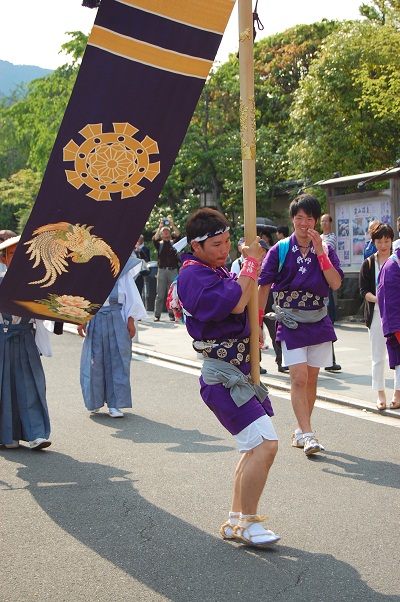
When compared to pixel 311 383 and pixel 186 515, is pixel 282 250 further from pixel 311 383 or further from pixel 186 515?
pixel 186 515

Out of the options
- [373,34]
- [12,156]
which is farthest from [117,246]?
[12,156]

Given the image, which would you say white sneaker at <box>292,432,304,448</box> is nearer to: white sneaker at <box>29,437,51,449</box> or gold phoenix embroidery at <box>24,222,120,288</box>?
white sneaker at <box>29,437,51,449</box>

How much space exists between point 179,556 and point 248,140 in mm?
2203

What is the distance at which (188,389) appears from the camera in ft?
32.6

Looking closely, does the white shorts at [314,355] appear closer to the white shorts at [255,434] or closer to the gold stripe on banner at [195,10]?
the white shorts at [255,434]

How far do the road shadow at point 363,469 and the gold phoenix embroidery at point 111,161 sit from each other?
2.82 meters

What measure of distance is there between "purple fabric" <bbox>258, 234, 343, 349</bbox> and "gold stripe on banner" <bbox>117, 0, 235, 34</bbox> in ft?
8.51

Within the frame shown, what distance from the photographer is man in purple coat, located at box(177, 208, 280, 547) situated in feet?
14.3

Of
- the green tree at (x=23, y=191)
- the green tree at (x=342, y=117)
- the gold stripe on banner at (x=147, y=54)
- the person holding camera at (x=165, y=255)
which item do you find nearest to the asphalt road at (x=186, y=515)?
the gold stripe on banner at (x=147, y=54)

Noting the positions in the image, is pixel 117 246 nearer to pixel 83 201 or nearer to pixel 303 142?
pixel 83 201

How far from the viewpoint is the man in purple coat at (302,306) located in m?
6.49

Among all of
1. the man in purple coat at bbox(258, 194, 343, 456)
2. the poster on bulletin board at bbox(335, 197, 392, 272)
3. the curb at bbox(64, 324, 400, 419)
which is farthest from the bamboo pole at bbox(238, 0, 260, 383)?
the poster on bulletin board at bbox(335, 197, 392, 272)

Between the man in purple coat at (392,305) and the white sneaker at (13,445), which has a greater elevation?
the man in purple coat at (392,305)

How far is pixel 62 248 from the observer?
429 cm
